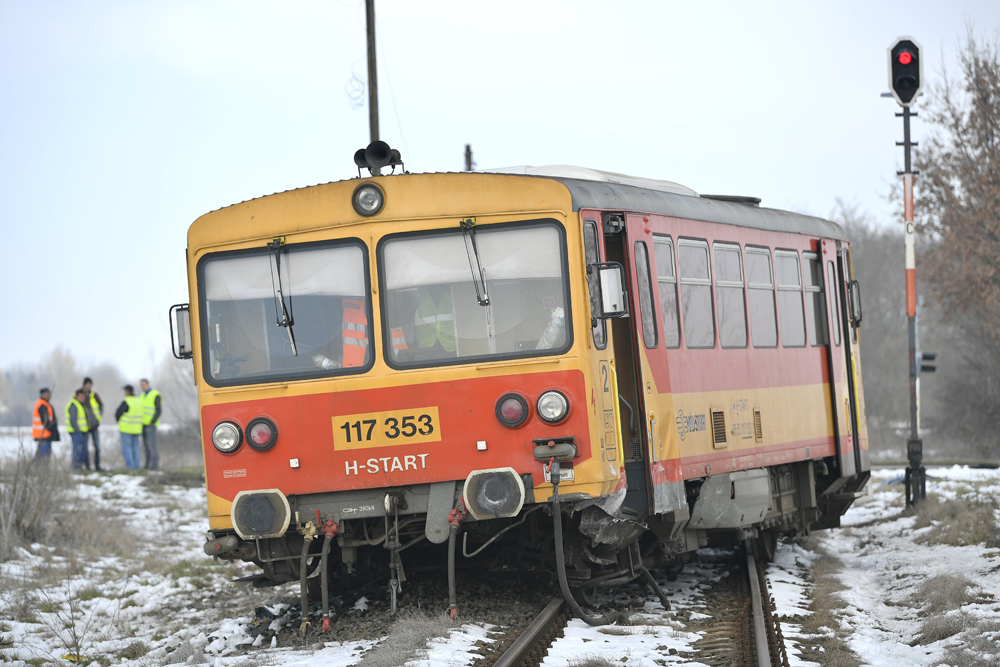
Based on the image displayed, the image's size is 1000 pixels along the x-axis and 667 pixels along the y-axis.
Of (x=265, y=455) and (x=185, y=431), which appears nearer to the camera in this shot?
(x=265, y=455)

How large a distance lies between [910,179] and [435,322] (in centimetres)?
943

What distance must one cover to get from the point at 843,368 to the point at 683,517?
12.7ft

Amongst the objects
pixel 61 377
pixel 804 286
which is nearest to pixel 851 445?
pixel 804 286

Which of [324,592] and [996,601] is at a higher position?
[324,592]

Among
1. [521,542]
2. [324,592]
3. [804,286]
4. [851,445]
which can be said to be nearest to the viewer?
[324,592]

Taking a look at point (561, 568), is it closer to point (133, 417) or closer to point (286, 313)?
point (286, 313)

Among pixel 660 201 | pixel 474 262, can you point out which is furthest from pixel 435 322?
pixel 660 201

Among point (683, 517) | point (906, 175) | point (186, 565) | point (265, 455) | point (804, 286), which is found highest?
point (906, 175)

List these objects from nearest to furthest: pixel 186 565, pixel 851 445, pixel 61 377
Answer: pixel 851 445
pixel 186 565
pixel 61 377

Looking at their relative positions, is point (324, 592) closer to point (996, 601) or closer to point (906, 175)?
point (996, 601)

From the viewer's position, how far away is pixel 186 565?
12.0 metres

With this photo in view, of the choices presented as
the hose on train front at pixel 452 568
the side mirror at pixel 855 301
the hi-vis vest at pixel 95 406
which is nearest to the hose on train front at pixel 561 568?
the hose on train front at pixel 452 568

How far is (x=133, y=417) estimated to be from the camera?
20406 millimetres

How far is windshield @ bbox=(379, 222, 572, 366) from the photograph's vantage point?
22.5 feet
